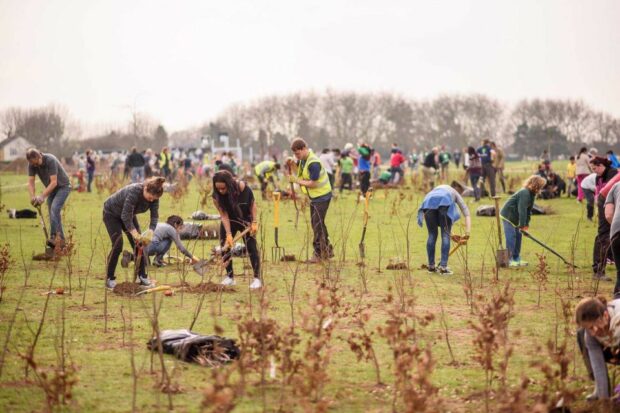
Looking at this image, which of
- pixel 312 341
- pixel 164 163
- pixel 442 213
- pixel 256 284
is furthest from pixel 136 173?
pixel 312 341

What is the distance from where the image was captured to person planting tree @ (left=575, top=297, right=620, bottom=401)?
5457mm

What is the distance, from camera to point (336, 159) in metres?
29.4

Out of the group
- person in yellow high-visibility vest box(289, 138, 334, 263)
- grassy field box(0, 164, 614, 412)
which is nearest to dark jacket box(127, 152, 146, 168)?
grassy field box(0, 164, 614, 412)

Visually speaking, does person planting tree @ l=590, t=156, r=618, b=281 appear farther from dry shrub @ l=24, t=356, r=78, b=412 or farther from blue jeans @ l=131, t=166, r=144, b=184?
blue jeans @ l=131, t=166, r=144, b=184

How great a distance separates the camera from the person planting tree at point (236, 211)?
964cm

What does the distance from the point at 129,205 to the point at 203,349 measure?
124 inches

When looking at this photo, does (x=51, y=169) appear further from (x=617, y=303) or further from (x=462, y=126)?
(x=462, y=126)

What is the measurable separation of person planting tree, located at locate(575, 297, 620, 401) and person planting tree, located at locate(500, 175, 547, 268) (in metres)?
5.82

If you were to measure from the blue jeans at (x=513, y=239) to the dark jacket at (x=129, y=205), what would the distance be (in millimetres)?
5131

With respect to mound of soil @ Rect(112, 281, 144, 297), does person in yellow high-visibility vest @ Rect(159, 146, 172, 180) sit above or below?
above

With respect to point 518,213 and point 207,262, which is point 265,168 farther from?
point 207,262

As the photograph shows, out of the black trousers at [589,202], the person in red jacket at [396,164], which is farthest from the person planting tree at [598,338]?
the person in red jacket at [396,164]

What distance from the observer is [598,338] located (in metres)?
5.51

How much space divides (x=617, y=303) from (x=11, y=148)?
108 m
